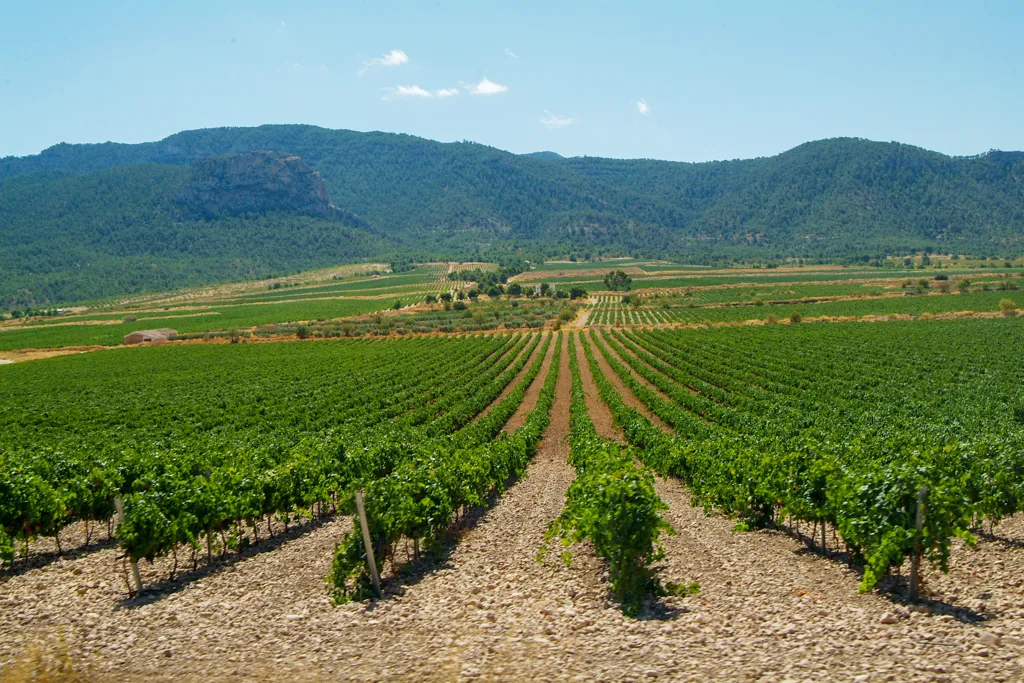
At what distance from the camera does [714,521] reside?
1590cm

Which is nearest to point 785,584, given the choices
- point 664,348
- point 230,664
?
point 230,664

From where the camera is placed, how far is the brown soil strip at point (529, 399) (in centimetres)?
3831

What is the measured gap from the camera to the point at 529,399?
46875 millimetres

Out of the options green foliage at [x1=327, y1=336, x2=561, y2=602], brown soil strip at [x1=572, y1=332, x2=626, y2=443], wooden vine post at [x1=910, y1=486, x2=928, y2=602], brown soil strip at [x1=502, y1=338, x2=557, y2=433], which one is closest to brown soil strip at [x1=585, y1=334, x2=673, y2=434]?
brown soil strip at [x1=572, y1=332, x2=626, y2=443]

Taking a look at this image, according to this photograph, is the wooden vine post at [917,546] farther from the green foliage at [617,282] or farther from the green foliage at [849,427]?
the green foliage at [617,282]

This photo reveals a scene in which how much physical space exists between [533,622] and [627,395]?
37411mm

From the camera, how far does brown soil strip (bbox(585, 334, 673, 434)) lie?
36.4 m

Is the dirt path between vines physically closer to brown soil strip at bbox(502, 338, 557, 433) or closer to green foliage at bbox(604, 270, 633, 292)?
brown soil strip at bbox(502, 338, 557, 433)

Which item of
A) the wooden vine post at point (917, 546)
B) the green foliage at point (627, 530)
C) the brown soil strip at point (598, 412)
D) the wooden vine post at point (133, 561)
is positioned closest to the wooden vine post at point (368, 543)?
the green foliage at point (627, 530)

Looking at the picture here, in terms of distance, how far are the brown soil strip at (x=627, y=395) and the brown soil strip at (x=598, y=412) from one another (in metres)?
1.55

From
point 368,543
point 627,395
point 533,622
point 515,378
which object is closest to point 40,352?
point 515,378

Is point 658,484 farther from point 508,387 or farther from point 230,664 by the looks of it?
point 508,387

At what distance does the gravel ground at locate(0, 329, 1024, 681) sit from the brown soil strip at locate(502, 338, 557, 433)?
2457cm

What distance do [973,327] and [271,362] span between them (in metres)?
77.0
